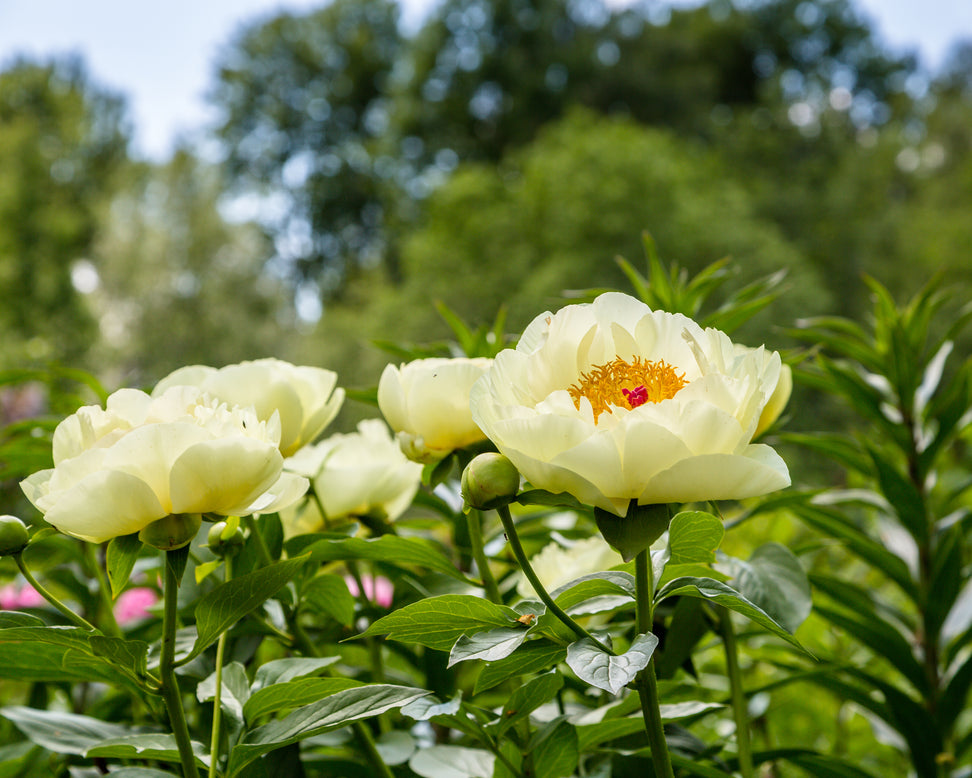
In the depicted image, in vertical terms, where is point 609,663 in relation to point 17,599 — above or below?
below

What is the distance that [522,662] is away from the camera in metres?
0.30

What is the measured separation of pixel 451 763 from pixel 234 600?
14 centimetres

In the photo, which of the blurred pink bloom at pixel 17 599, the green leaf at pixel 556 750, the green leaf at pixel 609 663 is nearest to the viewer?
the green leaf at pixel 609 663

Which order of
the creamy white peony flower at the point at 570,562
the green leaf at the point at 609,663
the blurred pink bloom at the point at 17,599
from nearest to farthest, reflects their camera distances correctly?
1. the green leaf at the point at 609,663
2. the creamy white peony flower at the point at 570,562
3. the blurred pink bloom at the point at 17,599

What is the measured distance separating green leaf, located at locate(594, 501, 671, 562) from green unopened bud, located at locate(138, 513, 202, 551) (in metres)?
0.15

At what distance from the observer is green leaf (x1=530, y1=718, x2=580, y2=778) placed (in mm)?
356

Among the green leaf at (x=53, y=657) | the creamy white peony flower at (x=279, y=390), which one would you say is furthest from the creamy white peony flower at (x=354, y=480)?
the green leaf at (x=53, y=657)

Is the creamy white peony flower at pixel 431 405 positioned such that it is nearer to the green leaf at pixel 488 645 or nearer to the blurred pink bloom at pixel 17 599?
the green leaf at pixel 488 645

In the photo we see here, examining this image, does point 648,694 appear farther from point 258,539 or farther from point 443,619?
point 258,539

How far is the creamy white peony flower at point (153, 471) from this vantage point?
296 millimetres

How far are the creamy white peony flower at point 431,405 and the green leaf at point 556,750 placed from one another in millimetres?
130

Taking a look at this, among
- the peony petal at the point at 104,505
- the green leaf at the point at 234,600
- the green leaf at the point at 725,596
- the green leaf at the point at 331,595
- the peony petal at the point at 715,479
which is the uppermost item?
the peony petal at the point at 104,505

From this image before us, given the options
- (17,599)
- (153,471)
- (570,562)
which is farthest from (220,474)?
(17,599)

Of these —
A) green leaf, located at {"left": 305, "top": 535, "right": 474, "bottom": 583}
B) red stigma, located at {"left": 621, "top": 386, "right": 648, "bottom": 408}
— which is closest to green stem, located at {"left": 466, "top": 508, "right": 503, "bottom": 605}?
green leaf, located at {"left": 305, "top": 535, "right": 474, "bottom": 583}
